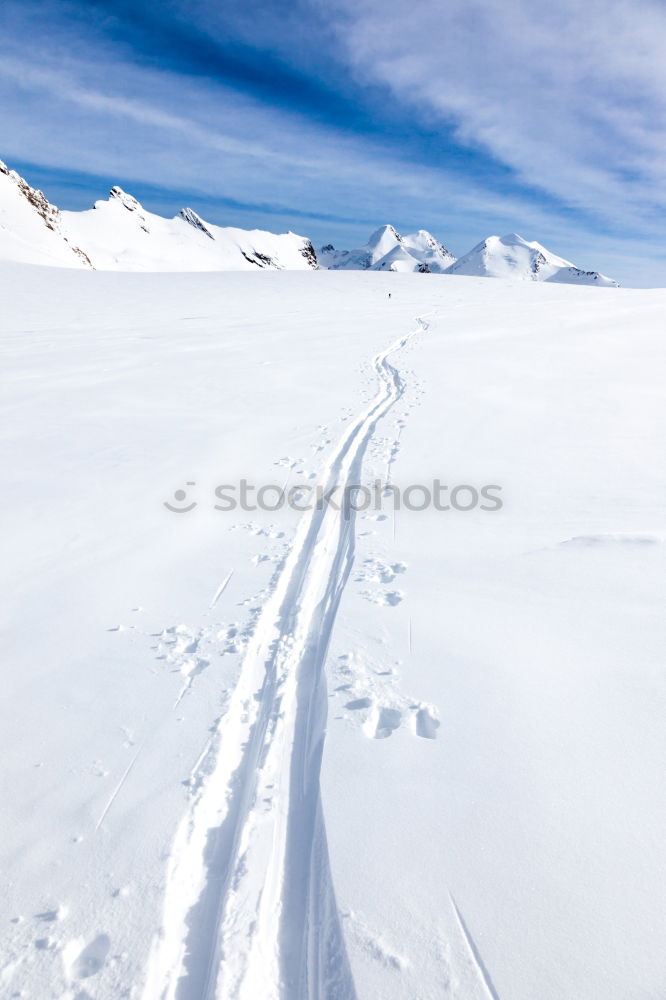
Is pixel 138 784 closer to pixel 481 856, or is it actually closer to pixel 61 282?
pixel 481 856

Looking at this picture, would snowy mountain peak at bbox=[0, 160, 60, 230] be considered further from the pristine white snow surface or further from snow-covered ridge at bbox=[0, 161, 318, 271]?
the pristine white snow surface

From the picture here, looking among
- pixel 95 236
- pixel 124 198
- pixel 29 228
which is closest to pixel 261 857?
pixel 29 228

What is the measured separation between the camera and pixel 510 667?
11.6 ft

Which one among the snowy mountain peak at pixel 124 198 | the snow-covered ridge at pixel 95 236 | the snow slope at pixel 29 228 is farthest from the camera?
the snowy mountain peak at pixel 124 198

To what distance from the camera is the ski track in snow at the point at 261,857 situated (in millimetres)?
2062

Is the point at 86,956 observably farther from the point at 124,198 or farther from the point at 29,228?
the point at 124,198

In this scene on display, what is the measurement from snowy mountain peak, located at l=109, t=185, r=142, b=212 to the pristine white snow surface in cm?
21056

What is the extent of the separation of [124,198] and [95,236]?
40.8m

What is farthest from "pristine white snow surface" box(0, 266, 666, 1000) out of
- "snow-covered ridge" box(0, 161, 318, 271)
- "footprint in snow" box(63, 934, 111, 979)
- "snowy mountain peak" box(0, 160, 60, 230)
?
"snowy mountain peak" box(0, 160, 60, 230)

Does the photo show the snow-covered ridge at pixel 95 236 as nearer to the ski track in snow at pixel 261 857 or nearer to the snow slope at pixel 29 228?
the snow slope at pixel 29 228

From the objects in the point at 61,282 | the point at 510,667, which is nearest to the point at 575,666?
the point at 510,667

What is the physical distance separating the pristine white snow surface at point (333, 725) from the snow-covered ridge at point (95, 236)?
2546 inches

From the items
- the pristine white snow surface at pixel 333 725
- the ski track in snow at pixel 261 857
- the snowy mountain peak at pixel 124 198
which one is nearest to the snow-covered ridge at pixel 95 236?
the snowy mountain peak at pixel 124 198

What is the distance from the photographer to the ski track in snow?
206cm
